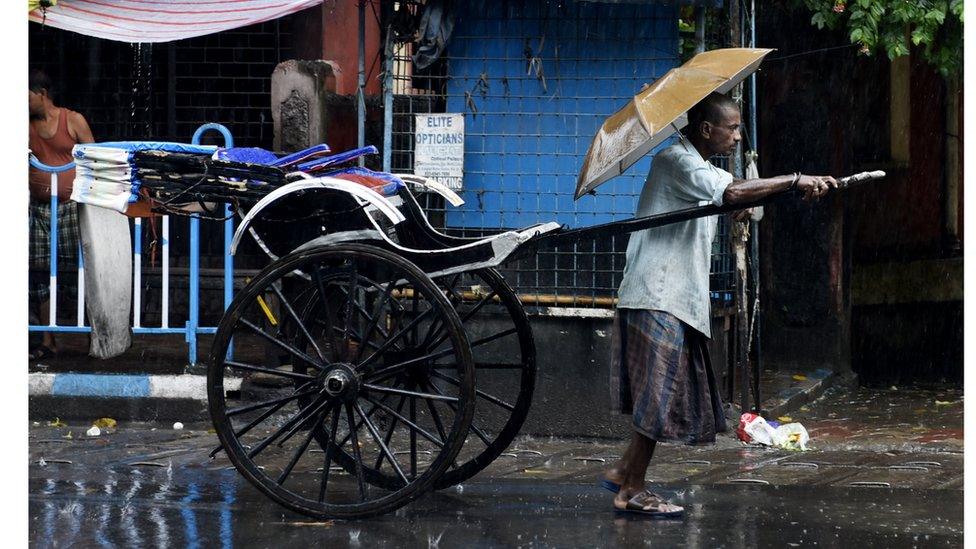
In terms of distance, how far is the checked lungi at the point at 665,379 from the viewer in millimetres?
Result: 5297

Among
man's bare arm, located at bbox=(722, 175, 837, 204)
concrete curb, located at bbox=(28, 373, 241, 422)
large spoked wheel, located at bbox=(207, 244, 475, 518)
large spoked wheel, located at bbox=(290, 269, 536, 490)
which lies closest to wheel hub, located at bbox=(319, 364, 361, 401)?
large spoked wheel, located at bbox=(207, 244, 475, 518)

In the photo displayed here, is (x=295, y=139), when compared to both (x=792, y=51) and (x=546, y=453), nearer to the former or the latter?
(x=546, y=453)

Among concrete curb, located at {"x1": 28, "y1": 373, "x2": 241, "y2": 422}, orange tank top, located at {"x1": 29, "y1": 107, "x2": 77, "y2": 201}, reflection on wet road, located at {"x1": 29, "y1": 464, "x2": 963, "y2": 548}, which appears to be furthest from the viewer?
orange tank top, located at {"x1": 29, "y1": 107, "x2": 77, "y2": 201}

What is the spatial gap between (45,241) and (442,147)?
2.90 metres

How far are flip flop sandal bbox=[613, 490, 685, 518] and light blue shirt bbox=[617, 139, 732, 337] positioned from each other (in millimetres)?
720

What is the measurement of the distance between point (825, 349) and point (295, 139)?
410 centimetres

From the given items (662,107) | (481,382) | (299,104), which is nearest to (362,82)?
(299,104)

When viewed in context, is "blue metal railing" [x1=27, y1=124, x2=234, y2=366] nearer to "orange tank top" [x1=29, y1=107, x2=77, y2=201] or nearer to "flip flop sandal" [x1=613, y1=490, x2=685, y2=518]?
"orange tank top" [x1=29, y1=107, x2=77, y2=201]

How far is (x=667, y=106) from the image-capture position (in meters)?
4.98

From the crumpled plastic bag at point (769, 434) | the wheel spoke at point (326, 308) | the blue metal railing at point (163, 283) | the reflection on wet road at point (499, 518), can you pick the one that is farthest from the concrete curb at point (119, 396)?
the crumpled plastic bag at point (769, 434)

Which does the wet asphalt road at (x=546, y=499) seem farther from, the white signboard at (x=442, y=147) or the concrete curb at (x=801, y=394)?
the white signboard at (x=442, y=147)

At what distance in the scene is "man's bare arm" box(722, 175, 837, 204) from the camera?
4.69 metres

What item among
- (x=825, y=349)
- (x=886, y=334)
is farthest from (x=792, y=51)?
(x=886, y=334)

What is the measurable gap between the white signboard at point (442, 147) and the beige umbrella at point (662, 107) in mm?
→ 2187
